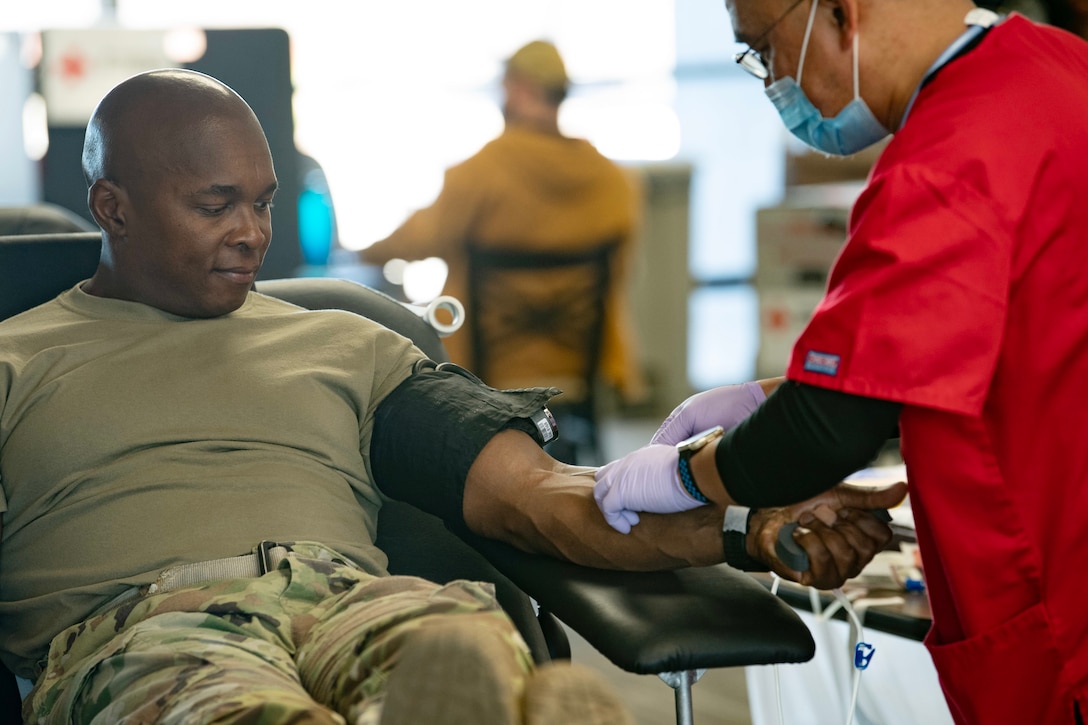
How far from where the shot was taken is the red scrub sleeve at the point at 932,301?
3.38ft

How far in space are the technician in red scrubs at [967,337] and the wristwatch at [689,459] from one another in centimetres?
3

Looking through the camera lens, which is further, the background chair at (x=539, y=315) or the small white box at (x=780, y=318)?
the small white box at (x=780, y=318)

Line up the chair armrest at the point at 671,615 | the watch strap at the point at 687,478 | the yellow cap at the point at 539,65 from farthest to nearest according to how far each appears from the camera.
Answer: the yellow cap at the point at 539,65, the watch strap at the point at 687,478, the chair armrest at the point at 671,615

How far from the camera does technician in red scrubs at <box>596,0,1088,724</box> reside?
103 centimetres

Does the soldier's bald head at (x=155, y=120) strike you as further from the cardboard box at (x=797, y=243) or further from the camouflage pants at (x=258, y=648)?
the cardboard box at (x=797, y=243)

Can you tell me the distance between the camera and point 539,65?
336 cm

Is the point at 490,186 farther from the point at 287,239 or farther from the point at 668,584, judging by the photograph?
the point at 668,584

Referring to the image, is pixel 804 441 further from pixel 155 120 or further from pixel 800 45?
pixel 155 120

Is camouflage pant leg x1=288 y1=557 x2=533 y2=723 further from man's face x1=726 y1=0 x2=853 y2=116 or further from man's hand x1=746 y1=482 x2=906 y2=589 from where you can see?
man's face x1=726 y1=0 x2=853 y2=116

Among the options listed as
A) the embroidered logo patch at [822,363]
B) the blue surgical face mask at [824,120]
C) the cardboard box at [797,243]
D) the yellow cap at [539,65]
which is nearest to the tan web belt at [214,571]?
the embroidered logo patch at [822,363]

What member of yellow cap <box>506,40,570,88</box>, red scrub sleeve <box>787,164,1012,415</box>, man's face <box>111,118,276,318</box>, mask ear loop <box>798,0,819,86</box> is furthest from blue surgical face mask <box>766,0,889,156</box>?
yellow cap <box>506,40,570,88</box>

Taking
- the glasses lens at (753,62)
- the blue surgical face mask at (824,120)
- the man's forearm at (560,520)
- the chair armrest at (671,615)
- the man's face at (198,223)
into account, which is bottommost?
the chair armrest at (671,615)

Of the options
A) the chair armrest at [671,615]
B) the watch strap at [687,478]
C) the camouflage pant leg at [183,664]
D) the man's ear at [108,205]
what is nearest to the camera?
the camouflage pant leg at [183,664]

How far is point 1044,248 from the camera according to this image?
1.07 metres
